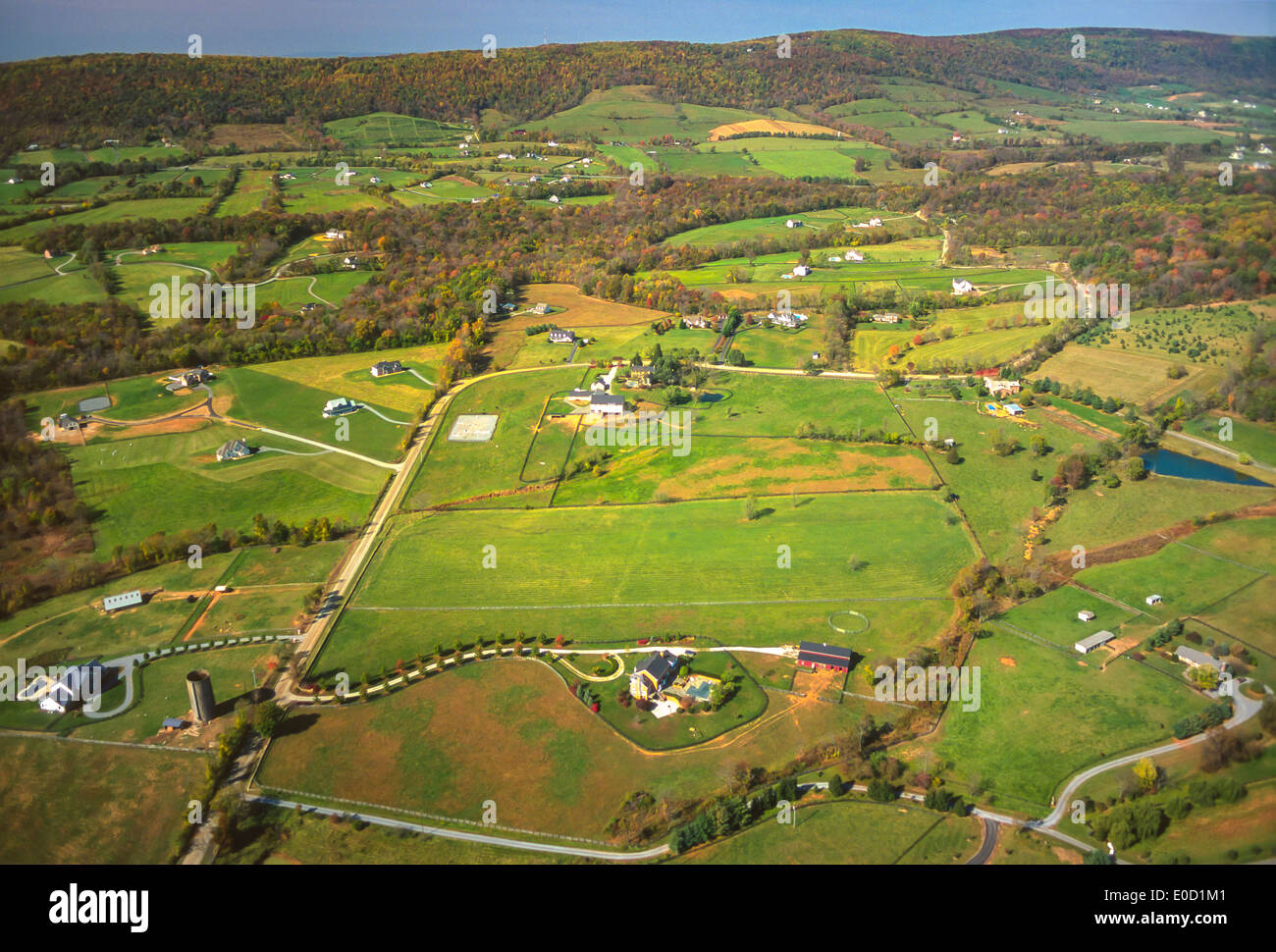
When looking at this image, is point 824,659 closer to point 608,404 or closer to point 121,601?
point 608,404

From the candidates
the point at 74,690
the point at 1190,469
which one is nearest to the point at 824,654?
the point at 1190,469

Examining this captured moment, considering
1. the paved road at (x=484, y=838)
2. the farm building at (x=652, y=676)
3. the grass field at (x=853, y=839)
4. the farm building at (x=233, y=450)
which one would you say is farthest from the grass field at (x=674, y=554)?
the farm building at (x=233, y=450)

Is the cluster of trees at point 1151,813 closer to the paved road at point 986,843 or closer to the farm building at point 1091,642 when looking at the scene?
the paved road at point 986,843

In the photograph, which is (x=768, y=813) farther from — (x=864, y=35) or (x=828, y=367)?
(x=864, y=35)

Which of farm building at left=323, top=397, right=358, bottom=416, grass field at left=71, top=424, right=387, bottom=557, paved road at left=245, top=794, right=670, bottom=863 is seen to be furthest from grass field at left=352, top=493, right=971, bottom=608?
farm building at left=323, top=397, right=358, bottom=416

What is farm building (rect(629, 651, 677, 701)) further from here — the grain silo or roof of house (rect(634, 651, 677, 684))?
the grain silo

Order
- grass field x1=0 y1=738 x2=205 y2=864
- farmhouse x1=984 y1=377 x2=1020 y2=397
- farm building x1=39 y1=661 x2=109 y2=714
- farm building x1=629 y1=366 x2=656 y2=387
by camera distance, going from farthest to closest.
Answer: farm building x1=629 y1=366 x2=656 y2=387
farmhouse x1=984 y1=377 x2=1020 y2=397
farm building x1=39 y1=661 x2=109 y2=714
grass field x1=0 y1=738 x2=205 y2=864

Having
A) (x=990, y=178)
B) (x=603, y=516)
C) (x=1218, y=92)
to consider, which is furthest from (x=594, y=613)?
(x=990, y=178)

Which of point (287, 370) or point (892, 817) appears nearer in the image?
point (892, 817)
